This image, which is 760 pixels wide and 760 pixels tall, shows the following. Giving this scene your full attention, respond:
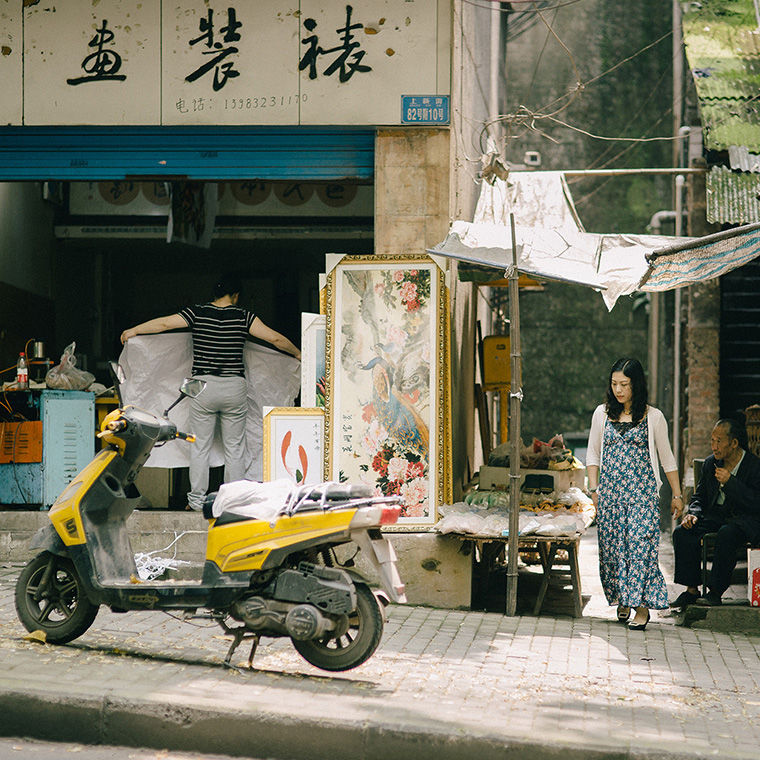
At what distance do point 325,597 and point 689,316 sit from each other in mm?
7855

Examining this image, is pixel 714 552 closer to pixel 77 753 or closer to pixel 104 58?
pixel 77 753

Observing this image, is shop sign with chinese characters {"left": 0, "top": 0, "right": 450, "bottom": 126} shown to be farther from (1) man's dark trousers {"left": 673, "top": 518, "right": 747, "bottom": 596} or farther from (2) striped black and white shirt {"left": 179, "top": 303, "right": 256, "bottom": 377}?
(1) man's dark trousers {"left": 673, "top": 518, "right": 747, "bottom": 596}

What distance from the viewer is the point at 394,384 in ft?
26.3

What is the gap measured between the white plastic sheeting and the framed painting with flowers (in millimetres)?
1378

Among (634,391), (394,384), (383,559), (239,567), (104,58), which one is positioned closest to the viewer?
(383,559)

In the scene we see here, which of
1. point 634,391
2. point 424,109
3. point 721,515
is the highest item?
point 424,109

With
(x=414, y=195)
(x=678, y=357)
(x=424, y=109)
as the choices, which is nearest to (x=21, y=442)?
(x=414, y=195)

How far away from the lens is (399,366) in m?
8.02

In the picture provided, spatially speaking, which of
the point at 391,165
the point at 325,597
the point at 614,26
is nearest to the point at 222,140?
the point at 391,165

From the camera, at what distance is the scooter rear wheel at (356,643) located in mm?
5488

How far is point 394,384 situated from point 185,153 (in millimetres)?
2646

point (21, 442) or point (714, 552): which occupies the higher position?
point (21, 442)

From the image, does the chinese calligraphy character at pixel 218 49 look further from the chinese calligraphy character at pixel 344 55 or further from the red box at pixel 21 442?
the red box at pixel 21 442

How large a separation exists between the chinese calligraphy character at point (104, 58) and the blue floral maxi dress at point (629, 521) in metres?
4.86
